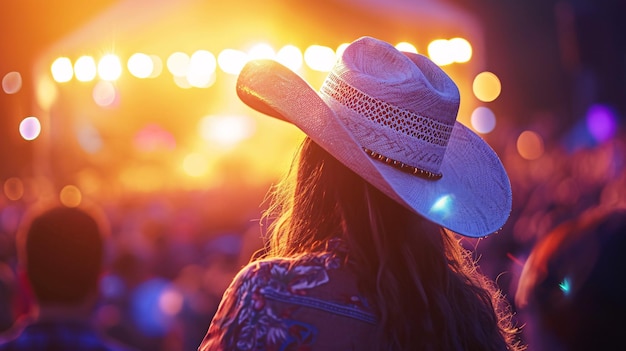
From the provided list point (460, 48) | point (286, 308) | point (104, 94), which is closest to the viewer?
point (286, 308)

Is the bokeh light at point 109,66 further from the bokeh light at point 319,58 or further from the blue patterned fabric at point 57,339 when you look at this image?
the blue patterned fabric at point 57,339

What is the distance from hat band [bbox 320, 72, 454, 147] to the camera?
70.1 inches

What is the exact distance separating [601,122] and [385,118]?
10214 millimetres

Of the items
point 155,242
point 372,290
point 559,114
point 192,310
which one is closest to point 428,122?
point 372,290

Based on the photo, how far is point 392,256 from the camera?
64.9 inches

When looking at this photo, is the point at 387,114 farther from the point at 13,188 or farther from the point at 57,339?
the point at 13,188

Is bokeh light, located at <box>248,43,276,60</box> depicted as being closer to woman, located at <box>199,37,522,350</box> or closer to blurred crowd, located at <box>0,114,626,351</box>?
blurred crowd, located at <box>0,114,626,351</box>

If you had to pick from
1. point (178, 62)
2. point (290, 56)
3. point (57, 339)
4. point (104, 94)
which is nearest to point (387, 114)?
point (57, 339)

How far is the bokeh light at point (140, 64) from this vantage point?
64.1 ft

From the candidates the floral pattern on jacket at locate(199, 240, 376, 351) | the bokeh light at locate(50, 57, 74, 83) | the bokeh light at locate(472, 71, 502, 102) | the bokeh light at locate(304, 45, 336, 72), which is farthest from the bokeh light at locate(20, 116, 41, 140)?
the floral pattern on jacket at locate(199, 240, 376, 351)

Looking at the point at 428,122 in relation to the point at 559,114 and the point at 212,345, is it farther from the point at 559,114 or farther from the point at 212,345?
the point at 559,114

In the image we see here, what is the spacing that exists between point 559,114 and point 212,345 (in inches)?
842

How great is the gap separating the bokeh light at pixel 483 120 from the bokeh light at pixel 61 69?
1005 cm

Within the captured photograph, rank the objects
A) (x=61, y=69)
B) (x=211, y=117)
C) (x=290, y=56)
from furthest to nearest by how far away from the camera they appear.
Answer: (x=211, y=117) → (x=290, y=56) → (x=61, y=69)
